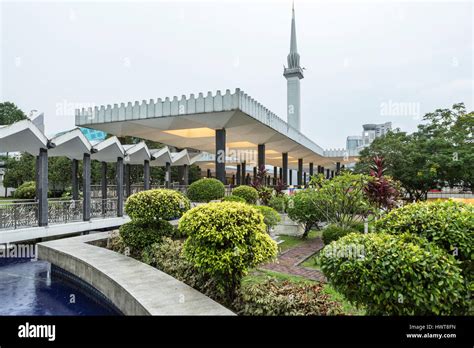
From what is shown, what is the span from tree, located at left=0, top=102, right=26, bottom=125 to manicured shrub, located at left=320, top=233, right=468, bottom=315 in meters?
36.8

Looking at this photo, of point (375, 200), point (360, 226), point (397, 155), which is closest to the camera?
point (375, 200)

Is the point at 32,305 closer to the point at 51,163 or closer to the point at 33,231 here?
the point at 33,231

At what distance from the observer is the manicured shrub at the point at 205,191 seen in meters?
13.9

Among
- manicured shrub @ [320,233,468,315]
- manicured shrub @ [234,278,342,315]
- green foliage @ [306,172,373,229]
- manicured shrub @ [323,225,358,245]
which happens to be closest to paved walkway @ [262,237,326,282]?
manicured shrub @ [323,225,358,245]

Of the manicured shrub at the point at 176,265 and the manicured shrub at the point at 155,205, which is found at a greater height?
the manicured shrub at the point at 155,205

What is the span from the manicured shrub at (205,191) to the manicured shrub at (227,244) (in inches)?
330

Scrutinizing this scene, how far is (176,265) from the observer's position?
6.59m

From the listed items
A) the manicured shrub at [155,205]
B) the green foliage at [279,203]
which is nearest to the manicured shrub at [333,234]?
the manicured shrub at [155,205]

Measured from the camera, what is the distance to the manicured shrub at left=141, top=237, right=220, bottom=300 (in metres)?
5.56

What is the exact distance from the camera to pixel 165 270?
6.72 meters

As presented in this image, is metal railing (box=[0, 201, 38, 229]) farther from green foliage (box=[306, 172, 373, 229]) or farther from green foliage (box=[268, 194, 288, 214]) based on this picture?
green foliage (box=[268, 194, 288, 214])

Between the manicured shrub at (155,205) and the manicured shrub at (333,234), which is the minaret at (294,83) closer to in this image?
the manicured shrub at (333,234)
